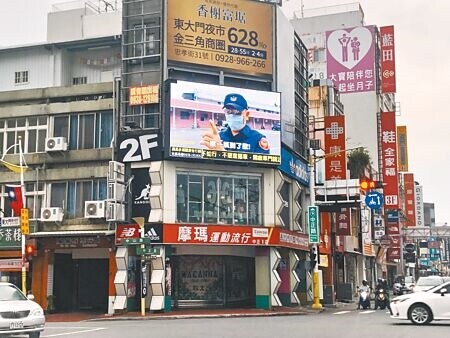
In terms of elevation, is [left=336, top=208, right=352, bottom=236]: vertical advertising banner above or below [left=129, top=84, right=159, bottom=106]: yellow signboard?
below

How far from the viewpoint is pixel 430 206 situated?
15112cm

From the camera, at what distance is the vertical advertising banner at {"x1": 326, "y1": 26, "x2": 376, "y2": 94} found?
5969 centimetres

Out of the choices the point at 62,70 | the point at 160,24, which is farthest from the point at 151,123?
the point at 62,70

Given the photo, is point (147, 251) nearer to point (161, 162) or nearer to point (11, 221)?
point (161, 162)

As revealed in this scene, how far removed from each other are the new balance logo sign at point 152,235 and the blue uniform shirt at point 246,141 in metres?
5.05

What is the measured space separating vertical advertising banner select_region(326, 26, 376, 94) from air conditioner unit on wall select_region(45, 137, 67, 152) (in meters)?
33.5

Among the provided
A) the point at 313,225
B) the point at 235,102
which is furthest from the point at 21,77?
the point at 313,225

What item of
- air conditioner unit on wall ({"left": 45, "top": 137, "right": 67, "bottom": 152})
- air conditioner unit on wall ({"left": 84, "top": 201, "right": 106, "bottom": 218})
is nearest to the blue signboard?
→ air conditioner unit on wall ({"left": 84, "top": 201, "right": 106, "bottom": 218})

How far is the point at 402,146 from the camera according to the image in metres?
66.9

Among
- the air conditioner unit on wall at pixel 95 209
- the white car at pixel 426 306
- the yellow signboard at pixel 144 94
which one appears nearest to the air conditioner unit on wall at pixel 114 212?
the air conditioner unit on wall at pixel 95 209

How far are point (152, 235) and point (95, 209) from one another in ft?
10.1

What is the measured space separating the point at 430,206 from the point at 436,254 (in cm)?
2858

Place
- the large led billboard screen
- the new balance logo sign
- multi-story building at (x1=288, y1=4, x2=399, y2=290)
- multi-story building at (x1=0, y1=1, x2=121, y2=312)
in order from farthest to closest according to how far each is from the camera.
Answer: multi-story building at (x1=288, y1=4, x2=399, y2=290), multi-story building at (x1=0, y1=1, x2=121, y2=312), the large led billboard screen, the new balance logo sign

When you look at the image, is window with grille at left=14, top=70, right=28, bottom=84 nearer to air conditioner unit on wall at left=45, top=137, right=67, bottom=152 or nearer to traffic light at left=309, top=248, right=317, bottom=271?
air conditioner unit on wall at left=45, top=137, right=67, bottom=152
